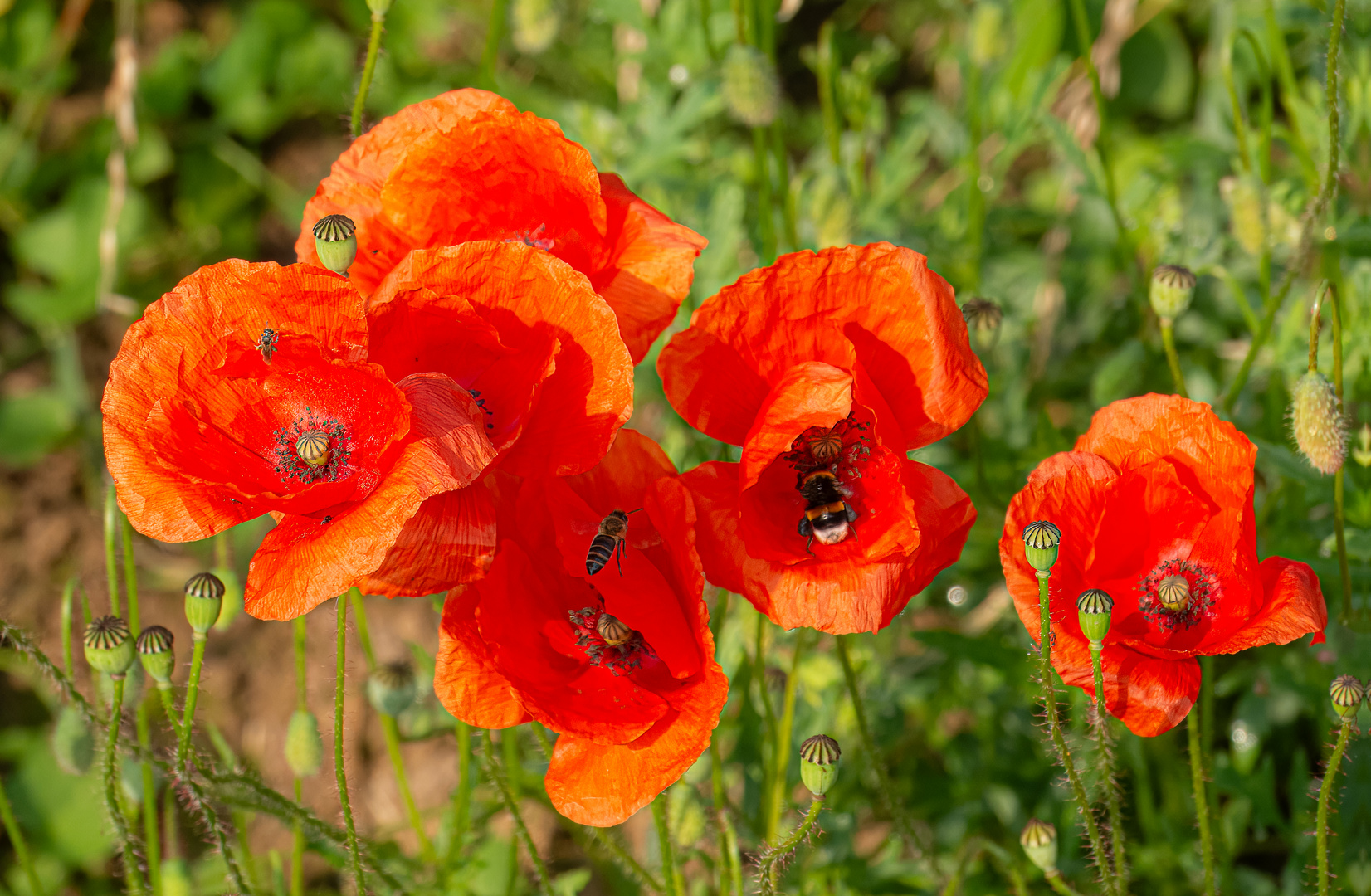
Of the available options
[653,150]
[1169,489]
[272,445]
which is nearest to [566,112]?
[653,150]

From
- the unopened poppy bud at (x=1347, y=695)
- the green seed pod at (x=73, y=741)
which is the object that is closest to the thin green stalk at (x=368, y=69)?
the green seed pod at (x=73, y=741)

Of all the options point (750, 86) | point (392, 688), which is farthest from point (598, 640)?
point (750, 86)

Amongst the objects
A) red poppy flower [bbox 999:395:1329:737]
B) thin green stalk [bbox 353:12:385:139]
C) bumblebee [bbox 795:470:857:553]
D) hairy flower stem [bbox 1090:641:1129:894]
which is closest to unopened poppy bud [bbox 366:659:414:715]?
bumblebee [bbox 795:470:857:553]

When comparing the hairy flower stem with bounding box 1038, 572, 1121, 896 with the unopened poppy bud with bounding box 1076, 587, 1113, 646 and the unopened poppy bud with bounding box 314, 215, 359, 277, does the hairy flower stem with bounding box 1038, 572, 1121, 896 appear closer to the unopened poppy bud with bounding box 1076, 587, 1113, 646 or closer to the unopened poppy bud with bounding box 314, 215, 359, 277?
the unopened poppy bud with bounding box 1076, 587, 1113, 646

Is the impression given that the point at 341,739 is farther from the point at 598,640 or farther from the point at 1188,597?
the point at 1188,597

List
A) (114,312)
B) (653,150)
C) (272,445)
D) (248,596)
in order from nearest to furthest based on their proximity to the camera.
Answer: (248,596) → (272,445) → (653,150) → (114,312)

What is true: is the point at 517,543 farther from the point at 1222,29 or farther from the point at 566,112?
the point at 1222,29

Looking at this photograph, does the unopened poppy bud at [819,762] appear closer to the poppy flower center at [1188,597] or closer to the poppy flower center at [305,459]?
the poppy flower center at [1188,597]
